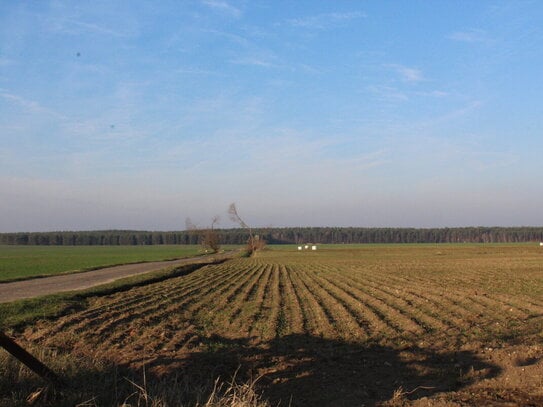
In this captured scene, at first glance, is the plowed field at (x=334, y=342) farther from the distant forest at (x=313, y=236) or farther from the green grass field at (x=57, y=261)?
the distant forest at (x=313, y=236)

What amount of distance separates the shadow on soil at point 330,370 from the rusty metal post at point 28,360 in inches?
56.5

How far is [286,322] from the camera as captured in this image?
1250cm

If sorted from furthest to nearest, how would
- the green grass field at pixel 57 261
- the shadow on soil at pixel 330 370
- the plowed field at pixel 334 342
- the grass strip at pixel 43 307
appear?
the green grass field at pixel 57 261, the grass strip at pixel 43 307, the plowed field at pixel 334 342, the shadow on soil at pixel 330 370

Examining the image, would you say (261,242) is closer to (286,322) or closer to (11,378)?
(286,322)

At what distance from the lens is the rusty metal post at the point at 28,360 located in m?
5.13

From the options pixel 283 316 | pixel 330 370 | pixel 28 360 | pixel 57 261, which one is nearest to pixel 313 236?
pixel 57 261

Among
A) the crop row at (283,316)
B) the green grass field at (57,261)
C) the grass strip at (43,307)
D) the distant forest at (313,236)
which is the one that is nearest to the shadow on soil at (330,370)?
the crop row at (283,316)

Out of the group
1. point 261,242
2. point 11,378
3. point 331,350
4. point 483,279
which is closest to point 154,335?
point 331,350

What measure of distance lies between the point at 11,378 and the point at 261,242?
88.3 m

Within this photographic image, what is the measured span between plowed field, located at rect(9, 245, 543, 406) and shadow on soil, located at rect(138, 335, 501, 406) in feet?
0.05

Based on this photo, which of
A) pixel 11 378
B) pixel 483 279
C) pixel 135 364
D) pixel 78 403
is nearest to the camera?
pixel 78 403

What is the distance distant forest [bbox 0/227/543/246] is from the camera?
164 meters

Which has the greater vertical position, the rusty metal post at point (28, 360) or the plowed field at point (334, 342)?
the rusty metal post at point (28, 360)

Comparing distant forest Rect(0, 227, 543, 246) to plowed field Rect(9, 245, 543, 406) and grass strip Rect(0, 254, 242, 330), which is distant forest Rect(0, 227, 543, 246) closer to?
grass strip Rect(0, 254, 242, 330)
